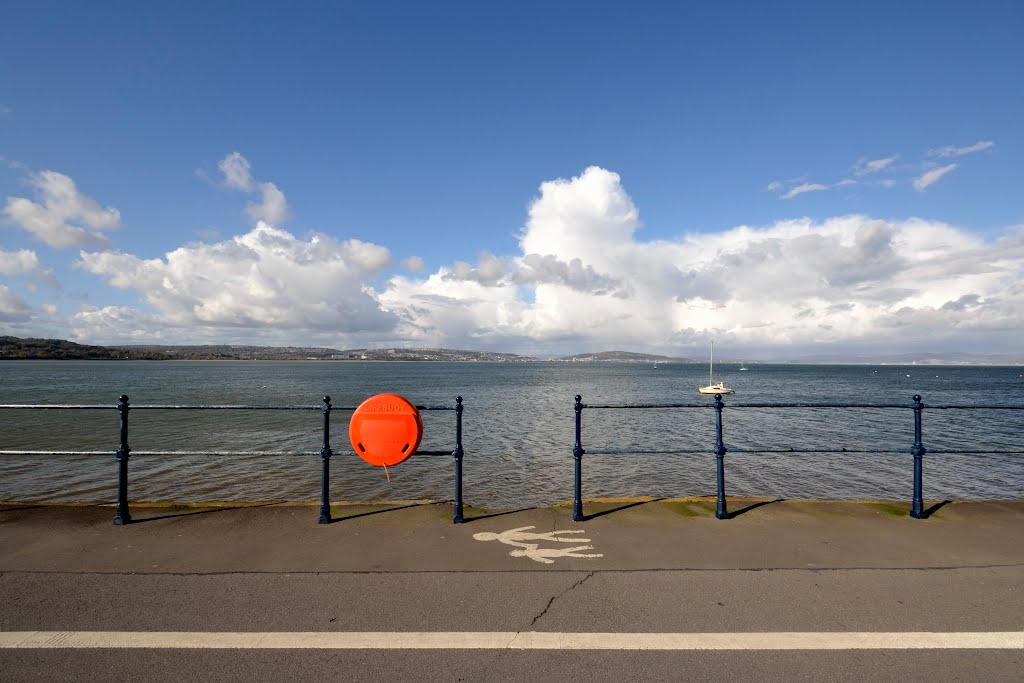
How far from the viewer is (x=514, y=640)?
3.04 metres

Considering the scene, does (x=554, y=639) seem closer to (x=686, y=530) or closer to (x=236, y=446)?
(x=686, y=530)

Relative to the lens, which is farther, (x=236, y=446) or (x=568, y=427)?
(x=568, y=427)

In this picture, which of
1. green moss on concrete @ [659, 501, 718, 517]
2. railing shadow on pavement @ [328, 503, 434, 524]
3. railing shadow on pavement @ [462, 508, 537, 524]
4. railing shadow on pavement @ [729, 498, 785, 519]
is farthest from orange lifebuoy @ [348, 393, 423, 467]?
railing shadow on pavement @ [729, 498, 785, 519]

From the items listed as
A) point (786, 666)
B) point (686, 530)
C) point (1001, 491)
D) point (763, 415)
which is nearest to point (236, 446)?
point (686, 530)

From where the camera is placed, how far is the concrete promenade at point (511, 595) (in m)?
2.84

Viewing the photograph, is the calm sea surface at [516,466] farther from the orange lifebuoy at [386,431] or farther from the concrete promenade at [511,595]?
the concrete promenade at [511,595]

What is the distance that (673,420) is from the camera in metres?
28.0

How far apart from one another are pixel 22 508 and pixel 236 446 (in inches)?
586

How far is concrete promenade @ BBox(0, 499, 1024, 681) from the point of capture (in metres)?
2.84

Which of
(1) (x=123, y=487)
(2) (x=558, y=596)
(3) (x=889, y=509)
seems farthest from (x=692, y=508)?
(1) (x=123, y=487)

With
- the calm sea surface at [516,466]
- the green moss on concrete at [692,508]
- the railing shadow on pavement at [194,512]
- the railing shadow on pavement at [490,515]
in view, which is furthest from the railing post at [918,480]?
the railing shadow on pavement at [194,512]

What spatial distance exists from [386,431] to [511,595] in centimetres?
209

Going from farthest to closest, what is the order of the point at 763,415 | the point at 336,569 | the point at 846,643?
the point at 763,415 < the point at 336,569 < the point at 846,643

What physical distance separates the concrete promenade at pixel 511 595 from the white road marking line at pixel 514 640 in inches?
0.5
